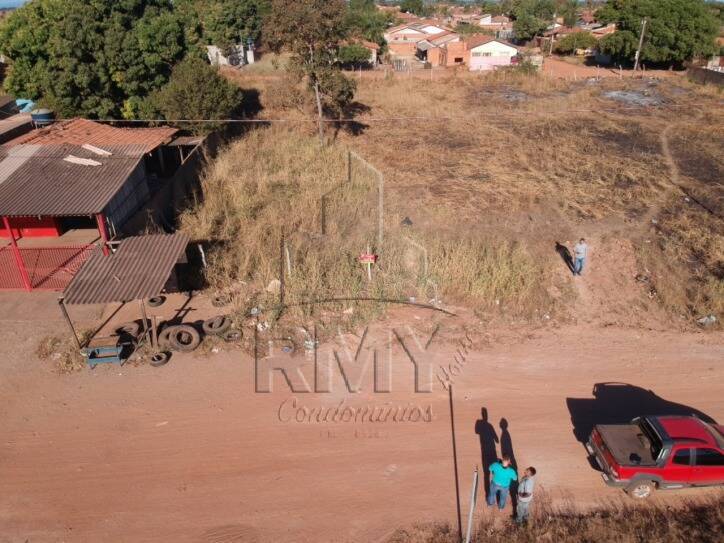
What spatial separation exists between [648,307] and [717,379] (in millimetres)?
2487

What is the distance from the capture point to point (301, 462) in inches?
323

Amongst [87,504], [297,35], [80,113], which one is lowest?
[87,504]

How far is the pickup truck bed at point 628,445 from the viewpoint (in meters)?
7.34

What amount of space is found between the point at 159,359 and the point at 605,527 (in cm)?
833

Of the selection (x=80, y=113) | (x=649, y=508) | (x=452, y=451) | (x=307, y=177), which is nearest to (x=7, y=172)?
(x=80, y=113)

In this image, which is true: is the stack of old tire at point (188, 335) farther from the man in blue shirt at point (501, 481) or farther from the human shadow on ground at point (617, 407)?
the human shadow on ground at point (617, 407)

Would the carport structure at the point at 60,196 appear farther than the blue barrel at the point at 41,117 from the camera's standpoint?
No

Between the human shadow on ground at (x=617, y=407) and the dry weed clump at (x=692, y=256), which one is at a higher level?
the dry weed clump at (x=692, y=256)

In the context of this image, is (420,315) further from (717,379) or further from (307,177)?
(307,177)

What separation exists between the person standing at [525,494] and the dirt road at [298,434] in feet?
2.58

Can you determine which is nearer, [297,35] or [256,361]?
[256,361]

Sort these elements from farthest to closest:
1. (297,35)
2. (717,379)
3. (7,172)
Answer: (297,35), (7,172), (717,379)

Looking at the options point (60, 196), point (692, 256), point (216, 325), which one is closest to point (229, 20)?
point (60, 196)

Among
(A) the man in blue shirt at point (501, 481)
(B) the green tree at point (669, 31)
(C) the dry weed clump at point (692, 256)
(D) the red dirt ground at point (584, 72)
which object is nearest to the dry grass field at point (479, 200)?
(C) the dry weed clump at point (692, 256)
